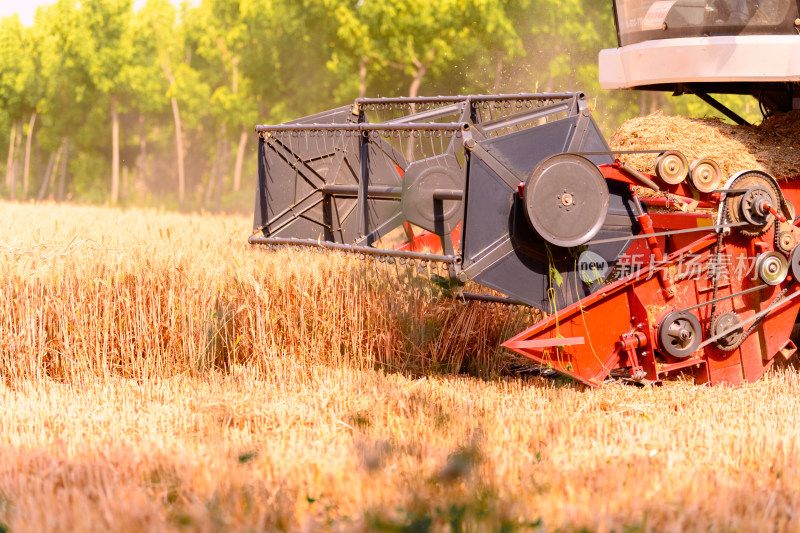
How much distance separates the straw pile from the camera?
5328 millimetres

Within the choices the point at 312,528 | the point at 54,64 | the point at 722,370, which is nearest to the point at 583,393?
the point at 722,370

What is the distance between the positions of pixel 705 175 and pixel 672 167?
192 millimetres

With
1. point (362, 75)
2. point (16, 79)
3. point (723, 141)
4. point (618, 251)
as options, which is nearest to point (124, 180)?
point (16, 79)

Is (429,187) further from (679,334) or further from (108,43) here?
(108,43)

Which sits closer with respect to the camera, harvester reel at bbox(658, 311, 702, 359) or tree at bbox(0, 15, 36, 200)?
harvester reel at bbox(658, 311, 702, 359)

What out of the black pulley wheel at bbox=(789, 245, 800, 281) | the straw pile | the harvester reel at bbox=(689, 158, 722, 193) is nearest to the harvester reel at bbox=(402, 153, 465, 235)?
the straw pile

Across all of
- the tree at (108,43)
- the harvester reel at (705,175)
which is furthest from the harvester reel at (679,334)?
the tree at (108,43)

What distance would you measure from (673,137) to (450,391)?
2.04 m

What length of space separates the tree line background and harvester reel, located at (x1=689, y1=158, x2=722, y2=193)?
7.30ft

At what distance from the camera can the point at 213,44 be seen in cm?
2994

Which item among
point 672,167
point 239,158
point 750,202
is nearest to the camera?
point 750,202

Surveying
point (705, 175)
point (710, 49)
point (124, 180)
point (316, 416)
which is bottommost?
point (316, 416)

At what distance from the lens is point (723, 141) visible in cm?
547

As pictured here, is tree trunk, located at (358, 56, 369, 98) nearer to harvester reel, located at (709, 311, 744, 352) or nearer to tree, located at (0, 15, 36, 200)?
harvester reel, located at (709, 311, 744, 352)
